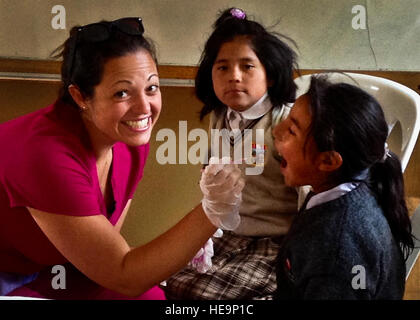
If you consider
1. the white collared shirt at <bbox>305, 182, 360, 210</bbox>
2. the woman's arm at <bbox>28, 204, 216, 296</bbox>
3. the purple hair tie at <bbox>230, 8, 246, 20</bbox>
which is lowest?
the woman's arm at <bbox>28, 204, 216, 296</bbox>

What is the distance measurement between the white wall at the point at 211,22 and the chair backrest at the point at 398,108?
0.22 ft

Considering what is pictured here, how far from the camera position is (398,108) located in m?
1.00

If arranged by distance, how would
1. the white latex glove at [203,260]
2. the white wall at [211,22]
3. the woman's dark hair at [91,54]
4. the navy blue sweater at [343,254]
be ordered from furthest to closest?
1. the white wall at [211,22]
2. the white latex glove at [203,260]
3. the woman's dark hair at [91,54]
4. the navy blue sweater at [343,254]

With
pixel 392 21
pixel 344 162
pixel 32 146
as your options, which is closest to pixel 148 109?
pixel 32 146

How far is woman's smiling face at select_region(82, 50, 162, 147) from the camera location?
0.74 m

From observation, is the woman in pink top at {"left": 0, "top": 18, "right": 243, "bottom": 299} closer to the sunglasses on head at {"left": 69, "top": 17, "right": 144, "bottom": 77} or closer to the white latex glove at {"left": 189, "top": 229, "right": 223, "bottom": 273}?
the sunglasses on head at {"left": 69, "top": 17, "right": 144, "bottom": 77}

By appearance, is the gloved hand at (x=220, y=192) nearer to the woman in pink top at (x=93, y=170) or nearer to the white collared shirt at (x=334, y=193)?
the woman in pink top at (x=93, y=170)

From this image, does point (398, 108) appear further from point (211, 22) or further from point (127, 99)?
point (127, 99)

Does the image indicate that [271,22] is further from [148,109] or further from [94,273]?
[94,273]

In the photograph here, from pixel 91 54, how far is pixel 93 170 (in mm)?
196

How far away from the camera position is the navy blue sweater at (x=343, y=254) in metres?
0.63

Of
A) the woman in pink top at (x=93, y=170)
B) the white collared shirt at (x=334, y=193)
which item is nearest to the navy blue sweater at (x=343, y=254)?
the white collared shirt at (x=334, y=193)

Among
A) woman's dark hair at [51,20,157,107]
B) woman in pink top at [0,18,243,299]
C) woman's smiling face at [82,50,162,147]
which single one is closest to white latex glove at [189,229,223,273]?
woman in pink top at [0,18,243,299]

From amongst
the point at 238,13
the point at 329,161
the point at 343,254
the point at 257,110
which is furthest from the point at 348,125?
the point at 238,13
